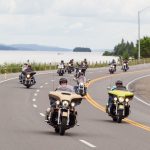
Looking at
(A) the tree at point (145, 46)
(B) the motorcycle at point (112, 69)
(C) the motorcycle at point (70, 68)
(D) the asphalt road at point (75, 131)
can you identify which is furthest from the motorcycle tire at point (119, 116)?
(A) the tree at point (145, 46)

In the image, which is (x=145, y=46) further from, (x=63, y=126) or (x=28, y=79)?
(x=63, y=126)

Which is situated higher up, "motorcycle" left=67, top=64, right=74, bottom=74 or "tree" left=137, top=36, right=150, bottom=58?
"tree" left=137, top=36, right=150, bottom=58

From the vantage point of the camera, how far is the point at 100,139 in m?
16.6

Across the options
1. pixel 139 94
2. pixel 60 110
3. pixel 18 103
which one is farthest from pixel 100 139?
pixel 139 94

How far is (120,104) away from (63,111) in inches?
194

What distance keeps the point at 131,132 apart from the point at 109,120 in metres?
4.18

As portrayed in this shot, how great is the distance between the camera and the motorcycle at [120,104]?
21609mm

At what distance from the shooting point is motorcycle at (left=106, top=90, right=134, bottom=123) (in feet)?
70.9

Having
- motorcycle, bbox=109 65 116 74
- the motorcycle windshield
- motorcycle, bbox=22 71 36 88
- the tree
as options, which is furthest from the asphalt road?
the tree

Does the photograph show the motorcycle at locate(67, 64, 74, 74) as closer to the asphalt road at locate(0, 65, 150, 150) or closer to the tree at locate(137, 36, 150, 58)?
the asphalt road at locate(0, 65, 150, 150)

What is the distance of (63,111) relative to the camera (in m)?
17.0

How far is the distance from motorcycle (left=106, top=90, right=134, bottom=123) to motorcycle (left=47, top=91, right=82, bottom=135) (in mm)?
4530

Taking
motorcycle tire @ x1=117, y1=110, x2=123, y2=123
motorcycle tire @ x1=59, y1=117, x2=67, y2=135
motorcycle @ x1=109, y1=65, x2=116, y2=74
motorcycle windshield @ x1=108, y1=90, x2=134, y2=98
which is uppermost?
motorcycle windshield @ x1=108, y1=90, x2=134, y2=98

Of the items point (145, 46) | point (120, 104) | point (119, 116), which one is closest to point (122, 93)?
point (120, 104)
